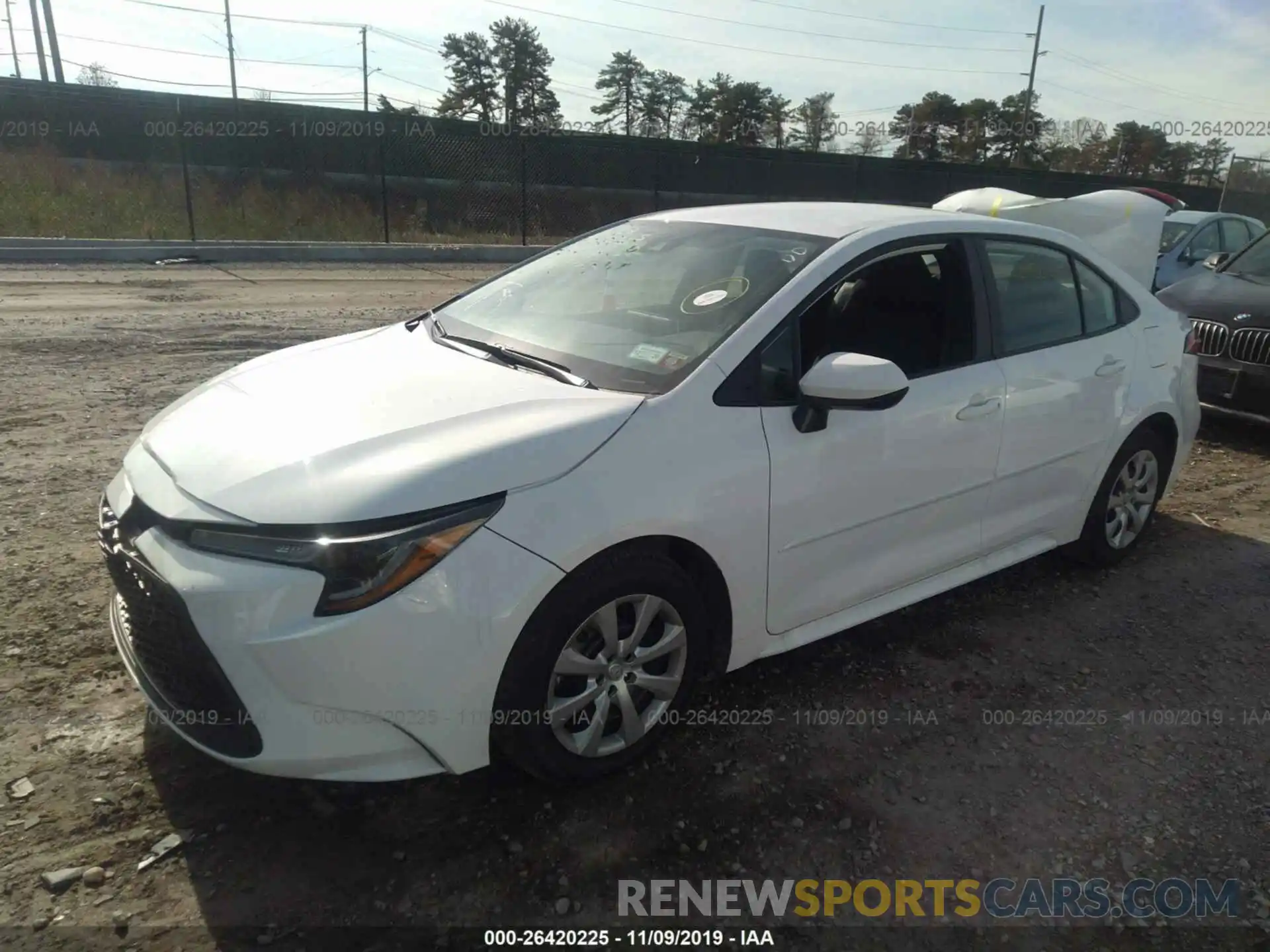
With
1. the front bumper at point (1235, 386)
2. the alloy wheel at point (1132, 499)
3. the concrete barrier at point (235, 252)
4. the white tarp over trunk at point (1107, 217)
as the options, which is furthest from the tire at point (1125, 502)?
the concrete barrier at point (235, 252)

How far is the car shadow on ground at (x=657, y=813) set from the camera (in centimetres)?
225

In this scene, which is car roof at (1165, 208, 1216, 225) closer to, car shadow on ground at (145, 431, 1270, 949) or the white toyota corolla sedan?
the white toyota corolla sedan

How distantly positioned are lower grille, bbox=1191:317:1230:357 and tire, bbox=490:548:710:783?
552 centimetres

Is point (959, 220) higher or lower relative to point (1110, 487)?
higher

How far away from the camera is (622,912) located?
7.48ft

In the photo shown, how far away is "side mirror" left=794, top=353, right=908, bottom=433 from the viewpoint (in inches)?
108

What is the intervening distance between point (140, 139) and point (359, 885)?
22.9 metres

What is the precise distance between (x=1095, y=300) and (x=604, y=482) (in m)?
2.87

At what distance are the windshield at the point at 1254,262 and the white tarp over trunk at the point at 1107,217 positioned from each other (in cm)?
83

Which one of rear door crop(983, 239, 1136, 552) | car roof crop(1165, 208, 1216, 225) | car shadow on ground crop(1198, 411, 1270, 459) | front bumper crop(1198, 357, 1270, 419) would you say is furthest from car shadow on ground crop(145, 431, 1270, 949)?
car roof crop(1165, 208, 1216, 225)

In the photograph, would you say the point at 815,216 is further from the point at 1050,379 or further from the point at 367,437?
the point at 367,437

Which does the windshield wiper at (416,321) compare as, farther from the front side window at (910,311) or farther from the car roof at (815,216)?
the front side window at (910,311)

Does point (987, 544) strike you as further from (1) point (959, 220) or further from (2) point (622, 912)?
(2) point (622, 912)

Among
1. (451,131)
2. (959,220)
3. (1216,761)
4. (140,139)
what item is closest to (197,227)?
(140,139)
